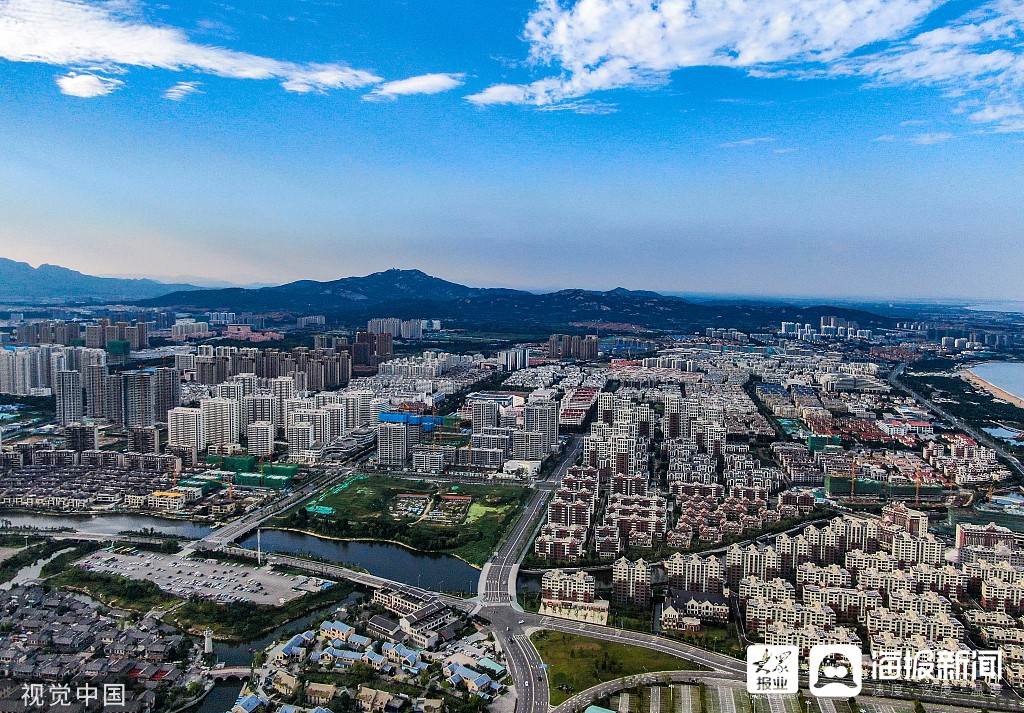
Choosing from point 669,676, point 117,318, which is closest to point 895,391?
point 669,676

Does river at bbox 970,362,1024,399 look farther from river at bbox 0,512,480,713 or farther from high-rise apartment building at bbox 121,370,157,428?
high-rise apartment building at bbox 121,370,157,428

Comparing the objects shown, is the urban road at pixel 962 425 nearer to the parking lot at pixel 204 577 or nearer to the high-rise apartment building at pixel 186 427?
the parking lot at pixel 204 577

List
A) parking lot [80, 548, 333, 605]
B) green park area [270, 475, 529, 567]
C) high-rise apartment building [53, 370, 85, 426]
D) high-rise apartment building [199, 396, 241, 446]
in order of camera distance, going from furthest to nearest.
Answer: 1. high-rise apartment building [53, 370, 85, 426]
2. high-rise apartment building [199, 396, 241, 446]
3. green park area [270, 475, 529, 567]
4. parking lot [80, 548, 333, 605]

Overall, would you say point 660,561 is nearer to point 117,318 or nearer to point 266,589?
point 266,589

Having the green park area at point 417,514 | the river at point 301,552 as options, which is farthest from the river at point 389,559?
the green park area at point 417,514

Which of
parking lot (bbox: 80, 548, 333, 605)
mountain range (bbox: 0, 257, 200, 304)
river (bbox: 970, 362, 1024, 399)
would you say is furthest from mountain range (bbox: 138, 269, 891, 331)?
parking lot (bbox: 80, 548, 333, 605)

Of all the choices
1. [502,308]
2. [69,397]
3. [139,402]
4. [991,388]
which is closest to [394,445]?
[139,402]
